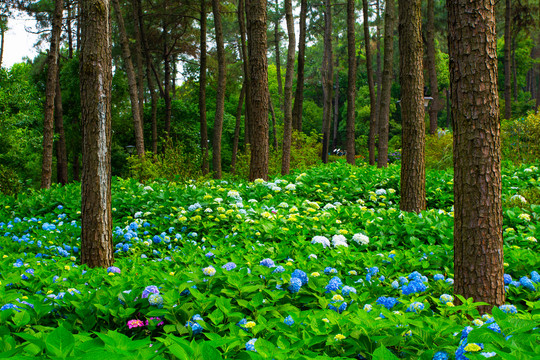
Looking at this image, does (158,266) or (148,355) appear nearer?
(148,355)

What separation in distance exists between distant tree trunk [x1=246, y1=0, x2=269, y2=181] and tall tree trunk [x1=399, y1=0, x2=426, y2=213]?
8.81ft

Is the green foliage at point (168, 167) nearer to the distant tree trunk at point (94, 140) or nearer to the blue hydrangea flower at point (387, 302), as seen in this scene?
the distant tree trunk at point (94, 140)

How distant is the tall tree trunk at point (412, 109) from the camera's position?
5.70m

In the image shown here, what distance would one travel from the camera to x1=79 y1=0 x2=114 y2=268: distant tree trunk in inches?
160

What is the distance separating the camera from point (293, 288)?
7.97 ft

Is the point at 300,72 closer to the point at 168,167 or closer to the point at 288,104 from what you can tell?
the point at 288,104

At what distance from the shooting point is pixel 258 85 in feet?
25.2

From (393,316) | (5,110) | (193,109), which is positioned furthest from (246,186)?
(193,109)

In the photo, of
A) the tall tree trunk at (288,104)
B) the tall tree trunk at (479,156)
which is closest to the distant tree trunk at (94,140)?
the tall tree trunk at (479,156)

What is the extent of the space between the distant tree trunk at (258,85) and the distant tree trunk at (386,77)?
409 cm

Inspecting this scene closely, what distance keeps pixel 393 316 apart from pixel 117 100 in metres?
21.1

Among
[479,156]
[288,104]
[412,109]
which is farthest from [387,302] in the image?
[288,104]

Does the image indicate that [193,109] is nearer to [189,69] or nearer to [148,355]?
[189,69]

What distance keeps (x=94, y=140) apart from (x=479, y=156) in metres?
3.37
